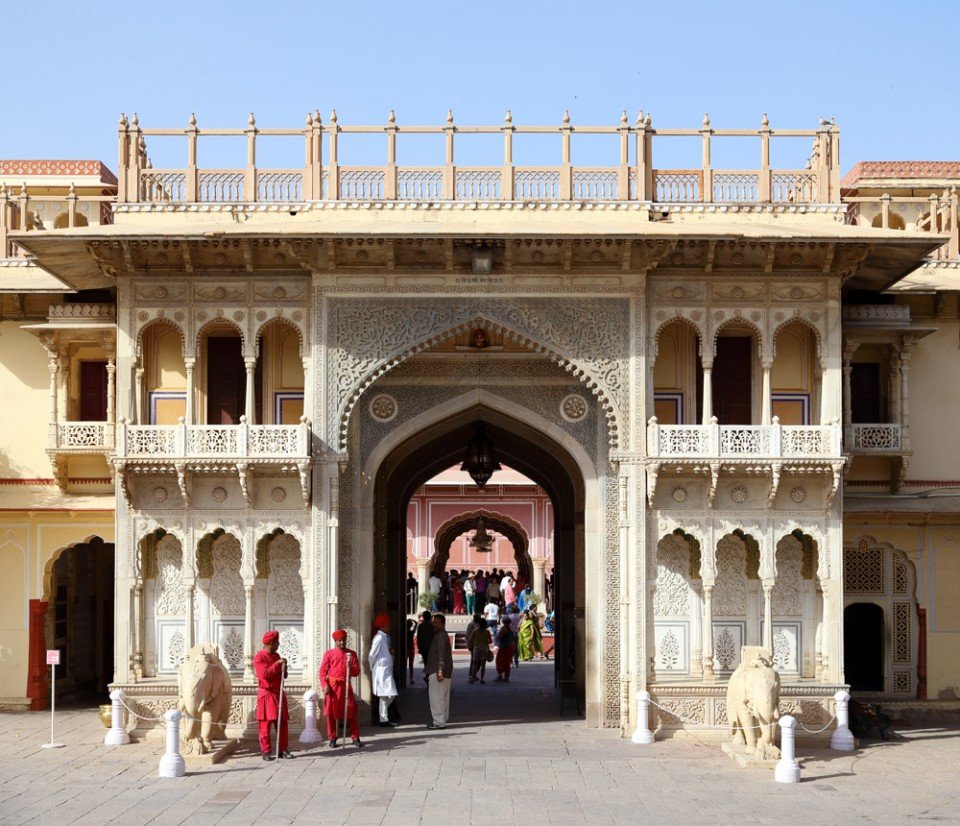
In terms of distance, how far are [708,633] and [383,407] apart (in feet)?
16.9

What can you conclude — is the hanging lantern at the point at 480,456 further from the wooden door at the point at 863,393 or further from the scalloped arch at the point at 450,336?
the wooden door at the point at 863,393

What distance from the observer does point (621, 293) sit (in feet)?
57.4

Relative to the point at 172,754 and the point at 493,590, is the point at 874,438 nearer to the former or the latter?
the point at 172,754

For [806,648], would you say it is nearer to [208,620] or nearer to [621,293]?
[621,293]

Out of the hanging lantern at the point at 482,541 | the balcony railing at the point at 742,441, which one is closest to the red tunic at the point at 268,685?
the balcony railing at the point at 742,441

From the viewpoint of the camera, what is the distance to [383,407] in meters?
18.3

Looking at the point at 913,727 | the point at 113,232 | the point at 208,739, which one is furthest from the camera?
the point at 913,727

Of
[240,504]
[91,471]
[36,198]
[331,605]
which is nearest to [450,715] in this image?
[331,605]

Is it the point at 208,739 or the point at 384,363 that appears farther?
the point at 384,363

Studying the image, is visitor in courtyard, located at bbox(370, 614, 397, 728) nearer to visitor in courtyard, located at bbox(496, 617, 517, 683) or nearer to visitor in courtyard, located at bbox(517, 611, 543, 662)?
visitor in courtyard, located at bbox(496, 617, 517, 683)

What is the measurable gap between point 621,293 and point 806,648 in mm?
5142

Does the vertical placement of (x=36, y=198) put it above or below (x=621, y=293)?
above

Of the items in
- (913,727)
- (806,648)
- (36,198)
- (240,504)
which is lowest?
(913,727)

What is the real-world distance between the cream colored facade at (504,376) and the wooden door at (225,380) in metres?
0.04
